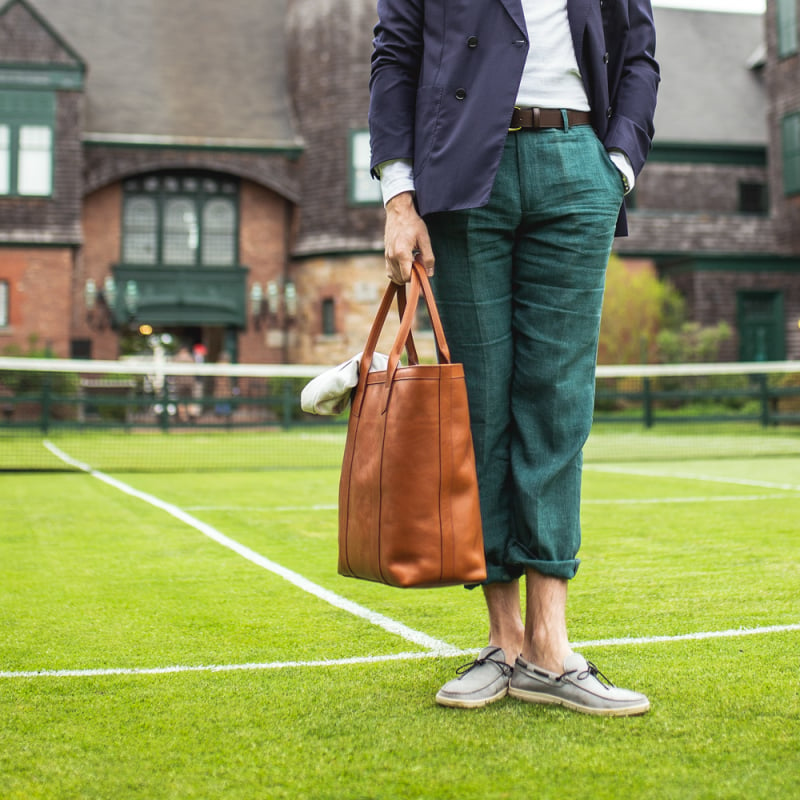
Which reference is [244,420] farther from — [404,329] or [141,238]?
[404,329]

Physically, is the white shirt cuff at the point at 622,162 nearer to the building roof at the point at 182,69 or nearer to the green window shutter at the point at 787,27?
the building roof at the point at 182,69

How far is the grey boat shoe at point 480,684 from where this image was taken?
2.74 meters

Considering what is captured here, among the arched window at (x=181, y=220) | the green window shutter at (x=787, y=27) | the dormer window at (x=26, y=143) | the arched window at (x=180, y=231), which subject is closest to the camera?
the dormer window at (x=26, y=143)

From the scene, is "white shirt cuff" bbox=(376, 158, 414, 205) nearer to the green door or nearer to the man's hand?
the man's hand

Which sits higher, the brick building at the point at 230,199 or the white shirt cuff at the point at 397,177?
the brick building at the point at 230,199

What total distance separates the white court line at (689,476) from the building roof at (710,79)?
2435 centimetres

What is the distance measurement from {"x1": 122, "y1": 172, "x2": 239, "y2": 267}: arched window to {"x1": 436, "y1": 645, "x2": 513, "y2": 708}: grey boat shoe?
30620 mm

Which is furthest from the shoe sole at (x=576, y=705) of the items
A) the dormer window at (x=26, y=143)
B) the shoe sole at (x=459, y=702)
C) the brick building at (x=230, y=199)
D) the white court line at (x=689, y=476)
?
the dormer window at (x=26, y=143)

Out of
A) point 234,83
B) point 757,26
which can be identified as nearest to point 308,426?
point 234,83

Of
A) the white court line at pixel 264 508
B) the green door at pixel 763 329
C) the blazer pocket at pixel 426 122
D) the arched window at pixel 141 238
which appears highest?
the arched window at pixel 141 238

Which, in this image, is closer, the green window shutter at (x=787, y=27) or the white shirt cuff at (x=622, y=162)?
the white shirt cuff at (x=622, y=162)

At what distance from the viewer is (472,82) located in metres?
2.82

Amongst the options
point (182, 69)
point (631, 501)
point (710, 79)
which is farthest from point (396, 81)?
point (710, 79)

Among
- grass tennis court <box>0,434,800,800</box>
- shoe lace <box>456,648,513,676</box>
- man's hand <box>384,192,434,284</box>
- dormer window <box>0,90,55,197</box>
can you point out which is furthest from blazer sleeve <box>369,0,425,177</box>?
dormer window <box>0,90,55,197</box>
